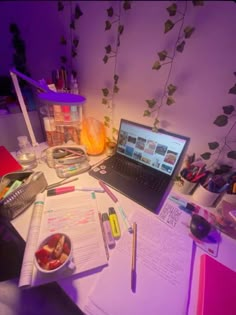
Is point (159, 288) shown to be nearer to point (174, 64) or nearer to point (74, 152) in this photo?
point (74, 152)

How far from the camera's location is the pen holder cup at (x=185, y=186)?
735mm

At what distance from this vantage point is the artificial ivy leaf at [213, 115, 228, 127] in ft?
2.13

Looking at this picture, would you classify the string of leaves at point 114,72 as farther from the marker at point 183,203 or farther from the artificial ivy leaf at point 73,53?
the marker at point 183,203

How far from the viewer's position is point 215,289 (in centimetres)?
45

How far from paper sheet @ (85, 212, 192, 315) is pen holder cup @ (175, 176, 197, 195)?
22 centimetres

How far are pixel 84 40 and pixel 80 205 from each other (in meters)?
0.85

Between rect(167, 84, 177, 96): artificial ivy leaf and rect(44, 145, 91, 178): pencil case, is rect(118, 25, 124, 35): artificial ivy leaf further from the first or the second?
rect(44, 145, 91, 178): pencil case

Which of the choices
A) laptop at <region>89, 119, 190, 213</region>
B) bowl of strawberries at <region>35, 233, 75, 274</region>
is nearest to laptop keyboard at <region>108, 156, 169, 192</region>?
laptop at <region>89, 119, 190, 213</region>

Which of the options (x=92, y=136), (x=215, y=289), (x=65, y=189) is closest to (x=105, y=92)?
(x=92, y=136)

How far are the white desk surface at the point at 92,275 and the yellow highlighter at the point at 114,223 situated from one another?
3cm

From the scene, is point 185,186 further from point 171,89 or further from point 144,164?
point 171,89

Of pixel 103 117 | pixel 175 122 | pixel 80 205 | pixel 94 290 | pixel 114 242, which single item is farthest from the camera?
pixel 103 117

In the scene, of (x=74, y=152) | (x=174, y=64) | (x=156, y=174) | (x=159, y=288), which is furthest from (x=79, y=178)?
(x=174, y=64)

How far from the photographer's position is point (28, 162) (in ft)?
2.71
